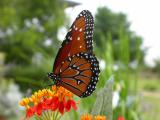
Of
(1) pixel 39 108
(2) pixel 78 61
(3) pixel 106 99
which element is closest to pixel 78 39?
(2) pixel 78 61

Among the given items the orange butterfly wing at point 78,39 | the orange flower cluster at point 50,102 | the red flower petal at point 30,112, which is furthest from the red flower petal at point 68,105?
the orange butterfly wing at point 78,39

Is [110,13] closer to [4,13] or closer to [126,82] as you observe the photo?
[4,13]

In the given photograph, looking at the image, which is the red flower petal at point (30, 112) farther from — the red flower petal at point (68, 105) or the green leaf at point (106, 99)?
the green leaf at point (106, 99)

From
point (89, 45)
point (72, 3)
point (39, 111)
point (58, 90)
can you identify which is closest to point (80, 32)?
point (89, 45)

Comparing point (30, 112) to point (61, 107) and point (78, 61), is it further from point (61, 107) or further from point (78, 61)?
point (78, 61)

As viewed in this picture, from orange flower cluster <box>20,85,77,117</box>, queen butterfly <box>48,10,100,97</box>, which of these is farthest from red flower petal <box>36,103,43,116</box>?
queen butterfly <box>48,10,100,97</box>
